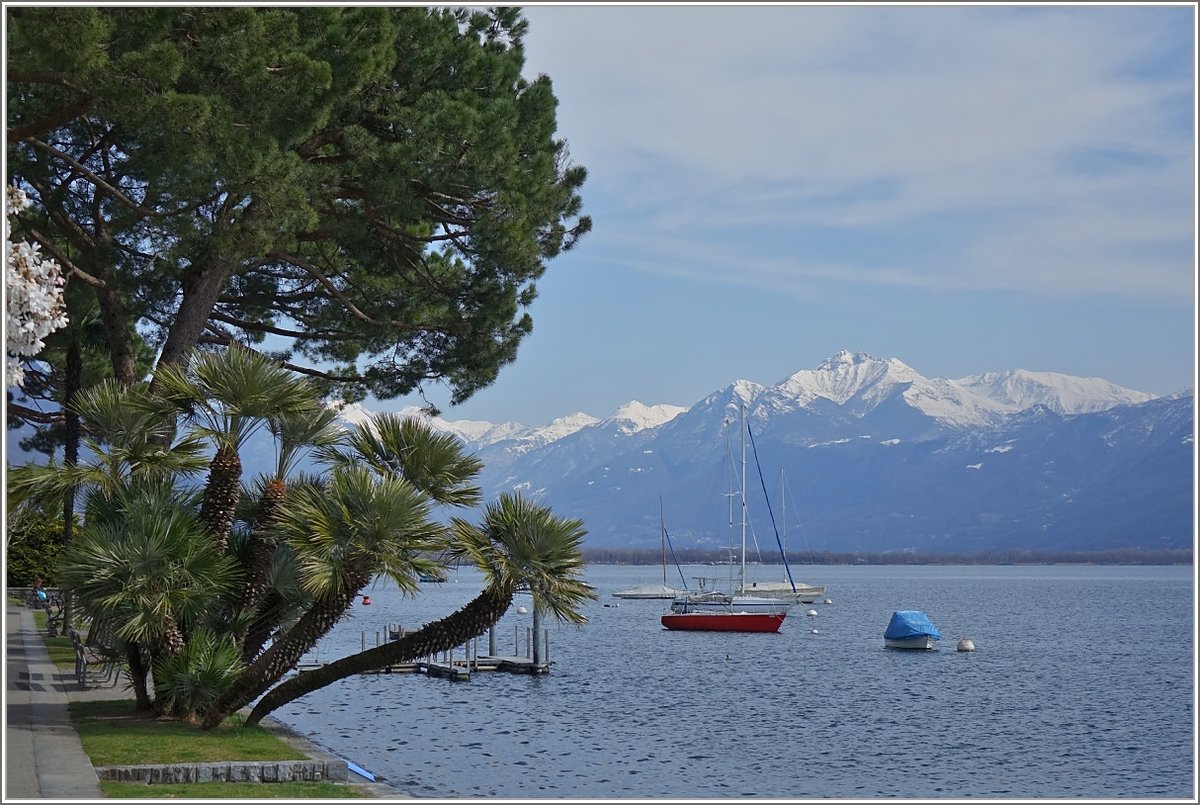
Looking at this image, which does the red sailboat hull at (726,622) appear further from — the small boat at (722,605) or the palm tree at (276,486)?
the palm tree at (276,486)

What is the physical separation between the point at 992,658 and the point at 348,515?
152ft

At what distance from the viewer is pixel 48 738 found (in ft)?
50.2

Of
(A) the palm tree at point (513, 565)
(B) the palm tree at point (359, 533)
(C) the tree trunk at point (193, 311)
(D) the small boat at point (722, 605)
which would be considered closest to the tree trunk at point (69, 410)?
(C) the tree trunk at point (193, 311)

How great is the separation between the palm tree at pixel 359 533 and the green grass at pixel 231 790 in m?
2.22

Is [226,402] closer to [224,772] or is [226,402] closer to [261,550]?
[261,550]

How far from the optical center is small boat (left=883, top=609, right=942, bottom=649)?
5850 centimetres

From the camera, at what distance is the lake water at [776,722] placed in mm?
23031

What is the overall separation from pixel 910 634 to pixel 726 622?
11.0 meters

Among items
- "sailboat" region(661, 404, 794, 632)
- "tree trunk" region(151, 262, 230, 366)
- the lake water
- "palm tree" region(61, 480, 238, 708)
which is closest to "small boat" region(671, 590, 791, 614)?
"sailboat" region(661, 404, 794, 632)

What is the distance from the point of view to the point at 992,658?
56000mm

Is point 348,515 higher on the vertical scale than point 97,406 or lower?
lower

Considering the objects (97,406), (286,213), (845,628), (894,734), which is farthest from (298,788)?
(845,628)

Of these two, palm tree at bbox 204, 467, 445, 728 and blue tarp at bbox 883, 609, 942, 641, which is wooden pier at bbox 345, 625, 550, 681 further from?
palm tree at bbox 204, 467, 445, 728

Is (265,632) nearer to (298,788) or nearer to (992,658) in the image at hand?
(298,788)
